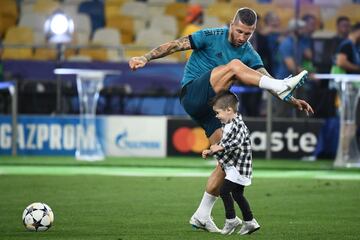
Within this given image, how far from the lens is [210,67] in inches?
382

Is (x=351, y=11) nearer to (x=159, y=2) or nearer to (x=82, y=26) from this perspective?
(x=159, y=2)

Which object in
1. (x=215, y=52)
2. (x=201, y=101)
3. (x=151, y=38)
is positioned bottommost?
(x=201, y=101)

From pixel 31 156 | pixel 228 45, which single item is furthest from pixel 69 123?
pixel 228 45

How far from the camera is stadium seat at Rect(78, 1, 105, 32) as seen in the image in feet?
84.4

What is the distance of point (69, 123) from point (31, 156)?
3.34ft

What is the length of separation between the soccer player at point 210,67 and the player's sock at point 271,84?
0.61ft

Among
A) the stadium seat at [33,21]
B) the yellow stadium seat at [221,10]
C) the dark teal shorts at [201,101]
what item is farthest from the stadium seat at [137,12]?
the dark teal shorts at [201,101]

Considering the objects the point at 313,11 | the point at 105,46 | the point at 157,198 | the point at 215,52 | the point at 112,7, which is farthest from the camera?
the point at 112,7

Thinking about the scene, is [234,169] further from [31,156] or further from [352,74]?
[31,156]

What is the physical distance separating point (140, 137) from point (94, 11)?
5982mm

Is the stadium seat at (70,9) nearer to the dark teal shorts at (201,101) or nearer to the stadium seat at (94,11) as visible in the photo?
the stadium seat at (94,11)

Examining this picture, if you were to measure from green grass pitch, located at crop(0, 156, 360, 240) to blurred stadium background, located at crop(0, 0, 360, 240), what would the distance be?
0.06 ft

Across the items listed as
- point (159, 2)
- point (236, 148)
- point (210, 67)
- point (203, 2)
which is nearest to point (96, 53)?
point (159, 2)

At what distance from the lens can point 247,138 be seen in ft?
29.6
